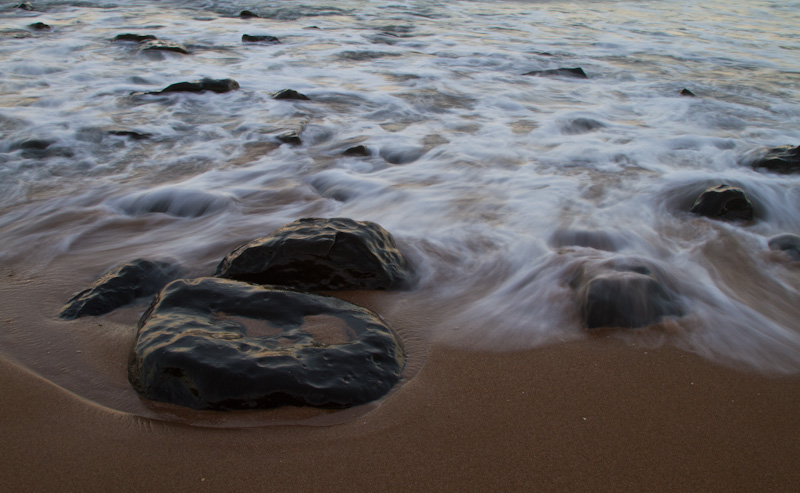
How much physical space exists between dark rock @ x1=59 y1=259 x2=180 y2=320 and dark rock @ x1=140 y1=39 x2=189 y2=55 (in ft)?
20.2

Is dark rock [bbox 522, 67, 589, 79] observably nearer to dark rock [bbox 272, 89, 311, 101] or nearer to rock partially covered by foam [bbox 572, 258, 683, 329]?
dark rock [bbox 272, 89, 311, 101]

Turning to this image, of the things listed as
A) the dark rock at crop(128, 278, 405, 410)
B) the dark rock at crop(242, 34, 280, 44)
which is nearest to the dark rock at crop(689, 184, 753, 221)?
the dark rock at crop(128, 278, 405, 410)

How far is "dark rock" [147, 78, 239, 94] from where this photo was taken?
609 centimetres

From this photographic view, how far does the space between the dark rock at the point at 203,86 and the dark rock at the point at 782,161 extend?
474 centimetres

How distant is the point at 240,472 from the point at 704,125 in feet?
16.8

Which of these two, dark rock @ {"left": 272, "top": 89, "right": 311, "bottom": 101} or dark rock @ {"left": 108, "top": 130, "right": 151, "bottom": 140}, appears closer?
dark rock @ {"left": 108, "top": 130, "right": 151, "bottom": 140}

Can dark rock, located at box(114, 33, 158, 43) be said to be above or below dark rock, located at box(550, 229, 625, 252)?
below

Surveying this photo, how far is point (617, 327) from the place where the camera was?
2383 mm

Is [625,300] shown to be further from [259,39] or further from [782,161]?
[259,39]

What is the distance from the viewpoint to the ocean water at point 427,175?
252 centimetres

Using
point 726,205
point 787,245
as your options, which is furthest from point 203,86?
point 787,245

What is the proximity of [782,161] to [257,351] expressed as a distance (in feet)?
12.5

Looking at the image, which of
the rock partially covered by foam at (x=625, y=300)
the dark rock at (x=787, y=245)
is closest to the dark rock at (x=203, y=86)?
the rock partially covered by foam at (x=625, y=300)

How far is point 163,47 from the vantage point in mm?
8016
